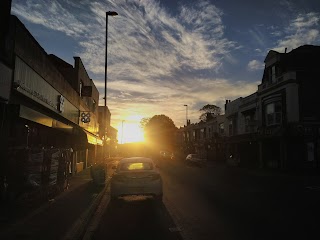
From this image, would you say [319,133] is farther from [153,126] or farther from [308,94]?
[153,126]

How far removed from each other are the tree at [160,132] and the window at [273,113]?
67.3m

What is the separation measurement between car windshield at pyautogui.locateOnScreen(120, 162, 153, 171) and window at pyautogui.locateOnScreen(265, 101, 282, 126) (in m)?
22.6

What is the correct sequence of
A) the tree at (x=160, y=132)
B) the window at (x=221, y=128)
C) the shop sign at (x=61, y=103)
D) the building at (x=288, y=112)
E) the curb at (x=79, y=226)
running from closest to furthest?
1. the curb at (x=79, y=226)
2. the shop sign at (x=61, y=103)
3. the building at (x=288, y=112)
4. the window at (x=221, y=128)
5. the tree at (x=160, y=132)

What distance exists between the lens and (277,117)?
3297 cm

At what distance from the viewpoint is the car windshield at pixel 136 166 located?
1286 centimetres

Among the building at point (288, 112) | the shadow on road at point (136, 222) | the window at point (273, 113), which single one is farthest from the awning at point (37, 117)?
the window at point (273, 113)

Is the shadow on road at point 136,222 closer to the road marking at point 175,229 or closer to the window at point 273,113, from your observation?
the road marking at point 175,229

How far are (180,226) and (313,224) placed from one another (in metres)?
3.24

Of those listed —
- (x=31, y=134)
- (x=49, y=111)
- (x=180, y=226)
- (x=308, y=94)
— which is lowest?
(x=180, y=226)

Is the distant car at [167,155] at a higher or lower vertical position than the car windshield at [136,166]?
higher

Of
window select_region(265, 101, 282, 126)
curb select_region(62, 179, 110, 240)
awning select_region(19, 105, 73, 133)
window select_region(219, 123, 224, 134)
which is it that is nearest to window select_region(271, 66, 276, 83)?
window select_region(265, 101, 282, 126)

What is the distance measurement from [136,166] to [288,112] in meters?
21.9

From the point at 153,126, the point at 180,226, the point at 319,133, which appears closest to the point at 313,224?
the point at 180,226

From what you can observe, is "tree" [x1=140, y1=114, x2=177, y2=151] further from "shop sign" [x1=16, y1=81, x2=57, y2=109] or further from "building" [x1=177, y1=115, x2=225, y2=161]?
"shop sign" [x1=16, y1=81, x2=57, y2=109]
